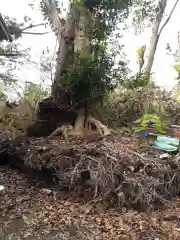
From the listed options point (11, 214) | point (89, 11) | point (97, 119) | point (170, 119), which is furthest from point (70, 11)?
point (11, 214)

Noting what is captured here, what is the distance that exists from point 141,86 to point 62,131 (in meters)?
3.14

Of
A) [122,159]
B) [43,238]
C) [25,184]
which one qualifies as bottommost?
[43,238]

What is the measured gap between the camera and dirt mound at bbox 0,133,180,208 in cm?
526

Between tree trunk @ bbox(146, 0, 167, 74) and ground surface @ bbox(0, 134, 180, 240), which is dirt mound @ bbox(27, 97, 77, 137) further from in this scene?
tree trunk @ bbox(146, 0, 167, 74)

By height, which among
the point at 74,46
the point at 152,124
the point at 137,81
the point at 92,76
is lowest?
the point at 152,124

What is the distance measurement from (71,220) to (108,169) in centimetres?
116

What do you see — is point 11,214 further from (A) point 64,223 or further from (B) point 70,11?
(B) point 70,11

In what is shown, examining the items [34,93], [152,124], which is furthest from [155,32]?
[34,93]

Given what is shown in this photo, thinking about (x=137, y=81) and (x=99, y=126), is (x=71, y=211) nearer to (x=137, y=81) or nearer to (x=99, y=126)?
(x=99, y=126)

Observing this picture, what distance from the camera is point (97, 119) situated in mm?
7773

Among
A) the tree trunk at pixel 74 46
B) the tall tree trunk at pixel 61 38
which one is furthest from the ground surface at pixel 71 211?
the tall tree trunk at pixel 61 38

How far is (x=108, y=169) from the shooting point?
541 cm

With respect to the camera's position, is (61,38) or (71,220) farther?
(61,38)

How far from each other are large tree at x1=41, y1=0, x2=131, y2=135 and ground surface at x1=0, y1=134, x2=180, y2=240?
47.2 inches
